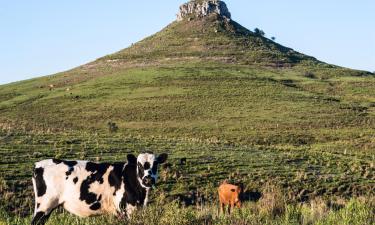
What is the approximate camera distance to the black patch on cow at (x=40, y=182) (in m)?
11.2

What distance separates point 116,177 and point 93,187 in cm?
51

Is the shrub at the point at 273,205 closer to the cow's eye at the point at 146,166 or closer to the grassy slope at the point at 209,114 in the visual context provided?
the cow's eye at the point at 146,166

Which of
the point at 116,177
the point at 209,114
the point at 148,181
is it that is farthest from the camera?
the point at 209,114

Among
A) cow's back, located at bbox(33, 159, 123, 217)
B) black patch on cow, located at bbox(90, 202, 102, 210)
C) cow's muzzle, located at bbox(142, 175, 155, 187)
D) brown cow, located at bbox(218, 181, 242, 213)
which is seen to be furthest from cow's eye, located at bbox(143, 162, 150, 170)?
brown cow, located at bbox(218, 181, 242, 213)

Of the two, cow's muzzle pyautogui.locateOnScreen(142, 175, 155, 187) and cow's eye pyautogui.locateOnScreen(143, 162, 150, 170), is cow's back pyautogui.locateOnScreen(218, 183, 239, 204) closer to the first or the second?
cow's eye pyautogui.locateOnScreen(143, 162, 150, 170)

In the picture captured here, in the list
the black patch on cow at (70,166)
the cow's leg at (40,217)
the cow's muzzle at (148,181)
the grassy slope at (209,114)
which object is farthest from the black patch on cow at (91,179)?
the grassy slope at (209,114)

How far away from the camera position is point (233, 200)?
16.2 m

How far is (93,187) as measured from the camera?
36.0ft

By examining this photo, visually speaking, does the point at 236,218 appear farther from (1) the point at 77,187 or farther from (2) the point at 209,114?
(2) the point at 209,114

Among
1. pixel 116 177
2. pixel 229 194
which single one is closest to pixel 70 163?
pixel 116 177

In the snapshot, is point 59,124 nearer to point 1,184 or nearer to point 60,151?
point 60,151

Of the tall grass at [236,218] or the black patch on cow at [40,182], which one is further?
the black patch on cow at [40,182]

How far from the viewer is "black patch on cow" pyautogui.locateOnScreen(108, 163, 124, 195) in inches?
430

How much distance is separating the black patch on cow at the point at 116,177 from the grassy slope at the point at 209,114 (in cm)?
844
